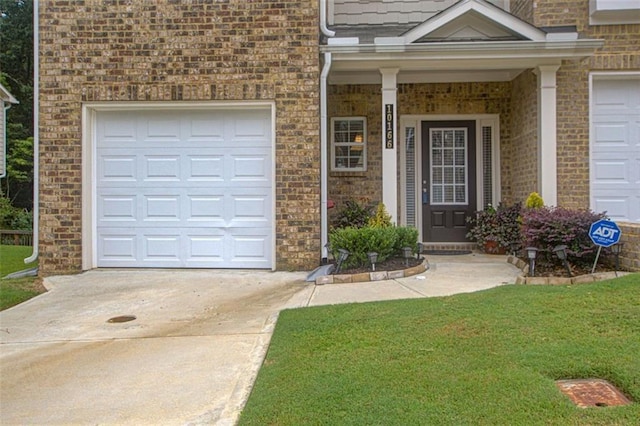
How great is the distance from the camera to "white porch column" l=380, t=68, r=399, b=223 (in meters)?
8.16

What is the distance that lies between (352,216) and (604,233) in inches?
162

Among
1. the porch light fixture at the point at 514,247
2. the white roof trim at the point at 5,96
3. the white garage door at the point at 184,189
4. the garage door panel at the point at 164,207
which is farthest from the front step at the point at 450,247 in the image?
the white roof trim at the point at 5,96

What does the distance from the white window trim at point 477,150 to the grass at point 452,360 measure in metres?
4.66

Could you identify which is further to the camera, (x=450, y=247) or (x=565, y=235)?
(x=450, y=247)

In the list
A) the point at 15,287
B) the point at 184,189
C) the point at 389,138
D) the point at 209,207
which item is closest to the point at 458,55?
the point at 389,138

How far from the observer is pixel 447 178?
9.80 metres

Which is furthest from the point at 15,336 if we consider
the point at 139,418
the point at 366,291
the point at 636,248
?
the point at 636,248

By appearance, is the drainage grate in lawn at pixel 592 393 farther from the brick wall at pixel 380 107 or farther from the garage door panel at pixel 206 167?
the brick wall at pixel 380 107

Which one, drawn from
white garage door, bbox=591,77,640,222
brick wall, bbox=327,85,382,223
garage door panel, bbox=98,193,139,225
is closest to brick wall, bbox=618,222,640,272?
white garage door, bbox=591,77,640,222

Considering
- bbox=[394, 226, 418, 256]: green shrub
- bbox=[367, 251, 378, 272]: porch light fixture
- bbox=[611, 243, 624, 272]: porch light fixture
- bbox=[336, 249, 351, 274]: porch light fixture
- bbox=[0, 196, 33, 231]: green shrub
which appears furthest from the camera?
bbox=[0, 196, 33, 231]: green shrub

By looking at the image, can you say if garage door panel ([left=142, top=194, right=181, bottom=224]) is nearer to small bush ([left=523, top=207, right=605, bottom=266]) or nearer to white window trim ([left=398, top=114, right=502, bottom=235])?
white window trim ([left=398, top=114, right=502, bottom=235])

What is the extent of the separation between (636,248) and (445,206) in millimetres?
3975

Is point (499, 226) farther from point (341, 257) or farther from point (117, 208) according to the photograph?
point (117, 208)

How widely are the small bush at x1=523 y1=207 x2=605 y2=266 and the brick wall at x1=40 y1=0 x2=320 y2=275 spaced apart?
3.02 metres
